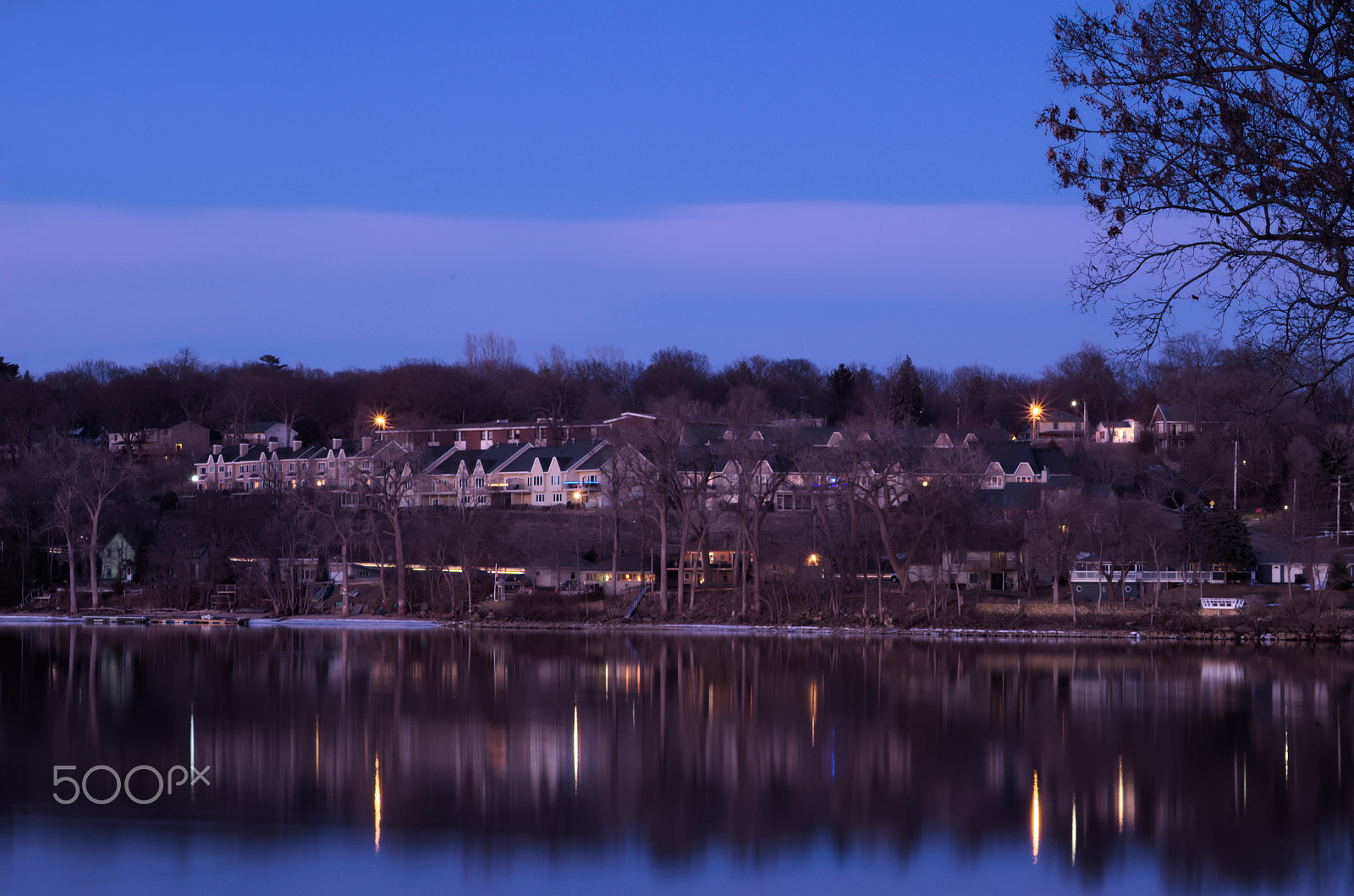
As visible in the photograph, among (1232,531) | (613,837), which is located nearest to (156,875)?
(613,837)

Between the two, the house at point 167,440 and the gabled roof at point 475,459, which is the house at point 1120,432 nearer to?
the gabled roof at point 475,459

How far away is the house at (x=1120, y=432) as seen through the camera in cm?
8775

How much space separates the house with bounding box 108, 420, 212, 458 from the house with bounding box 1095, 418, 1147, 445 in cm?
6909

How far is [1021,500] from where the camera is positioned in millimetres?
60219

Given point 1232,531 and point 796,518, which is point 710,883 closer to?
point 1232,531

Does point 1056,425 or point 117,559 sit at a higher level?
point 1056,425

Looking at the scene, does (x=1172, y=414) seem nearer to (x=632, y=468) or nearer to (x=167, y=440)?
(x=632, y=468)

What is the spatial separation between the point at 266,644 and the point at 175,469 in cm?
5156

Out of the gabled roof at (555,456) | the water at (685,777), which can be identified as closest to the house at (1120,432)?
the gabled roof at (555,456)

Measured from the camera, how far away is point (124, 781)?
59.1 ft

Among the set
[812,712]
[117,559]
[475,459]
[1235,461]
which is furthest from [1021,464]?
[812,712]

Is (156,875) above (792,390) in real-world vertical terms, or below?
below

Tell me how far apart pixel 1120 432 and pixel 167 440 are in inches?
2961

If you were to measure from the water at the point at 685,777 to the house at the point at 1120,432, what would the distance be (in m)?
54.6
